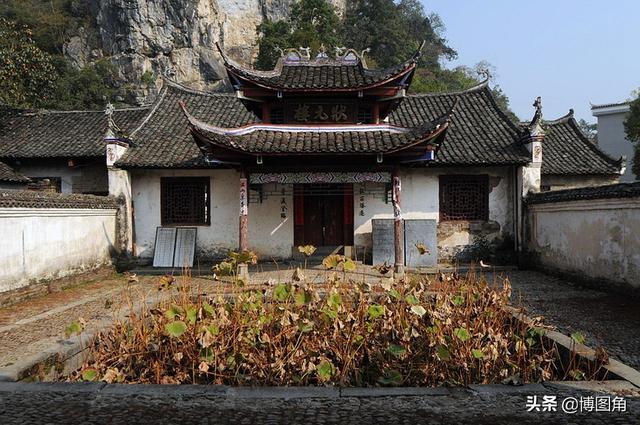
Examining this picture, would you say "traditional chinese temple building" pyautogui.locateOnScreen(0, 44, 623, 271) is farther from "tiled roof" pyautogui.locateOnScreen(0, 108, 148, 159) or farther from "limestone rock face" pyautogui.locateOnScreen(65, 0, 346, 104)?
"limestone rock face" pyautogui.locateOnScreen(65, 0, 346, 104)

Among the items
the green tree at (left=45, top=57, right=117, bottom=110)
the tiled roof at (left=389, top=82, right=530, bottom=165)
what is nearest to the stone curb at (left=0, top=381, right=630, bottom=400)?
the tiled roof at (left=389, top=82, right=530, bottom=165)

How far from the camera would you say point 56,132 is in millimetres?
15820

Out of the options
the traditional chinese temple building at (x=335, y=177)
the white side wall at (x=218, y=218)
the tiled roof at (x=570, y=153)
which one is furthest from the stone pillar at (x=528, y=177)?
the white side wall at (x=218, y=218)

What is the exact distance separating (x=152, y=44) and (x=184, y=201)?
33.2 meters

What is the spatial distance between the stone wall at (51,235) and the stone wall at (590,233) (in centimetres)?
1069

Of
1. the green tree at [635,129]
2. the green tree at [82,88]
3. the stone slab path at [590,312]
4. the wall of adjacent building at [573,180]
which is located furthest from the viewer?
the green tree at [82,88]

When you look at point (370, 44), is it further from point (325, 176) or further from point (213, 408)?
point (213, 408)

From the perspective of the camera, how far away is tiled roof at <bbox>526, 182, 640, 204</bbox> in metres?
8.26

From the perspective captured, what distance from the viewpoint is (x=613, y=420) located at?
3186 mm

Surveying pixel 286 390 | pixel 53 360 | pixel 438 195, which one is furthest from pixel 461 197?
pixel 53 360

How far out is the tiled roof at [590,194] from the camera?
325 inches

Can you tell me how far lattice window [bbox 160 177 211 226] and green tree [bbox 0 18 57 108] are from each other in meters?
8.77

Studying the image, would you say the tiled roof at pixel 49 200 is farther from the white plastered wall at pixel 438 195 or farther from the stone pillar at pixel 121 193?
the white plastered wall at pixel 438 195

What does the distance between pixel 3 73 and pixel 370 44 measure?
1259 inches
